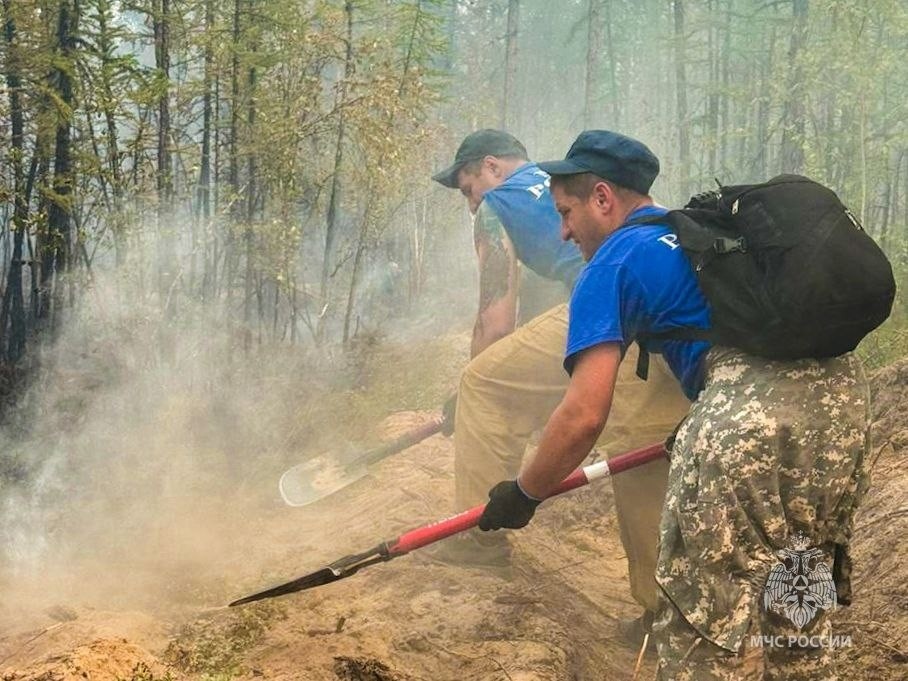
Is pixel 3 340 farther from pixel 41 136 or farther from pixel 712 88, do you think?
pixel 712 88

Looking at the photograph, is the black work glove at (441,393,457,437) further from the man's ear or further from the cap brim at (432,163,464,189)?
the man's ear

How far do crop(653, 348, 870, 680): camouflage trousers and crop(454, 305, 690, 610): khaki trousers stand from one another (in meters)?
1.23

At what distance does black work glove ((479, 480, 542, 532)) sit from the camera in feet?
9.11

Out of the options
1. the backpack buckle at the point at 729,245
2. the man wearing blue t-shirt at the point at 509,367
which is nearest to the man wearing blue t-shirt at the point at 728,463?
the backpack buckle at the point at 729,245

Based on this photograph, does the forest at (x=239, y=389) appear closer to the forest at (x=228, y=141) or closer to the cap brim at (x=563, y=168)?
the forest at (x=228, y=141)

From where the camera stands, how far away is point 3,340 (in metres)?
6.72

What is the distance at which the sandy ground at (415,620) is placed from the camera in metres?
3.00

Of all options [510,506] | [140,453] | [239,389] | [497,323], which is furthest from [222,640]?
[239,389]

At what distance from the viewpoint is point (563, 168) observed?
2.76 meters

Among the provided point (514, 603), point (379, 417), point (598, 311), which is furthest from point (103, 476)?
point (598, 311)

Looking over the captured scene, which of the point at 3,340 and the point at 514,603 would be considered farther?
the point at 3,340

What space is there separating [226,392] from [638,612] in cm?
502

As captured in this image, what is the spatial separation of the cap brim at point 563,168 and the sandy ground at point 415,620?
1.94 metres

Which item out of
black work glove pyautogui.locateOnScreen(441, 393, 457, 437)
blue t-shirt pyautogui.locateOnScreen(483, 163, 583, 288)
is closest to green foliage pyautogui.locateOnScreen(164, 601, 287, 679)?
black work glove pyautogui.locateOnScreen(441, 393, 457, 437)
